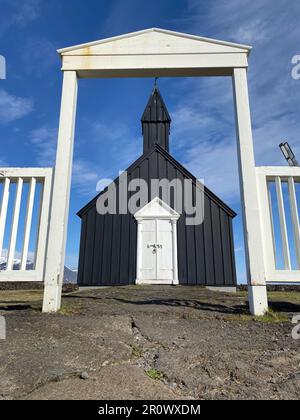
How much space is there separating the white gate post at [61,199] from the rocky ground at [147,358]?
379mm

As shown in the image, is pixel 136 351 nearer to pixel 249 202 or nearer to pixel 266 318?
pixel 266 318

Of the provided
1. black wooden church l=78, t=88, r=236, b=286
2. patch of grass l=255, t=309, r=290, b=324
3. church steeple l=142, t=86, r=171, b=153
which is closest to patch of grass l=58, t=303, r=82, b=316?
patch of grass l=255, t=309, r=290, b=324

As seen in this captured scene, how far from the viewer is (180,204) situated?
11477 mm

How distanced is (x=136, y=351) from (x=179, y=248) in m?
8.93

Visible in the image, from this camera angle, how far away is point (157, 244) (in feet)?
35.7

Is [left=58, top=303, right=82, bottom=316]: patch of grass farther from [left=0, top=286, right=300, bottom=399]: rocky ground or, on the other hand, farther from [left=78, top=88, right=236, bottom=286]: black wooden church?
[left=78, top=88, right=236, bottom=286]: black wooden church

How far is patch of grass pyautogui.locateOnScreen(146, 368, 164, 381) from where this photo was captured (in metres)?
1.52

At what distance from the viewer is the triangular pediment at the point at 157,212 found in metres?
11.1

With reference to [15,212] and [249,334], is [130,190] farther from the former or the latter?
[249,334]

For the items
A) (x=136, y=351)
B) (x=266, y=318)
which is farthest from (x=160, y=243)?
(x=136, y=351)
